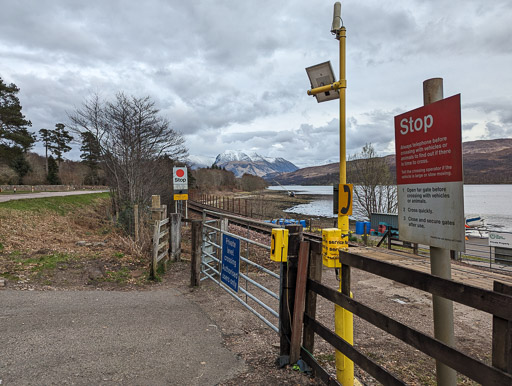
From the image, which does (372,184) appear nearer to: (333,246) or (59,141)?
(333,246)

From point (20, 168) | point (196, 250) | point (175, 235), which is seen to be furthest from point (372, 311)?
point (20, 168)

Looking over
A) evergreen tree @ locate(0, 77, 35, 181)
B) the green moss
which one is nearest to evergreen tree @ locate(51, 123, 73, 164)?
evergreen tree @ locate(0, 77, 35, 181)

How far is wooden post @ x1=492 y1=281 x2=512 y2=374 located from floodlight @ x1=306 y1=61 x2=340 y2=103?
11.2 feet

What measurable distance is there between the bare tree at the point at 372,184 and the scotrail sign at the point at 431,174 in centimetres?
3191

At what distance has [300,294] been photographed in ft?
10.3

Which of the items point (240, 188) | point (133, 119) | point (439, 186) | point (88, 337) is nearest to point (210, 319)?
point (88, 337)

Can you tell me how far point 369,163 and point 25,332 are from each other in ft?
112

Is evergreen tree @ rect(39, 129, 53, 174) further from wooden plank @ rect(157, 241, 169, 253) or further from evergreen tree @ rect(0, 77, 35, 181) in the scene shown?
wooden plank @ rect(157, 241, 169, 253)

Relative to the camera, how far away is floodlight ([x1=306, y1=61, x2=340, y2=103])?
440 centimetres

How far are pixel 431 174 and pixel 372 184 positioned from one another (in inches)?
1312

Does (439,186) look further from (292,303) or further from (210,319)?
(210,319)

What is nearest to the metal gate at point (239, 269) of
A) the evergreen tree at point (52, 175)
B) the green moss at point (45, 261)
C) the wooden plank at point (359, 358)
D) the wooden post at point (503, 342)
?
the wooden plank at point (359, 358)

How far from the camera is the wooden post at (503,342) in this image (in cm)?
155

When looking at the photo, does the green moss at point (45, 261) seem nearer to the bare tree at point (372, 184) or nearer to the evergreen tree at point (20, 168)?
the bare tree at point (372, 184)
